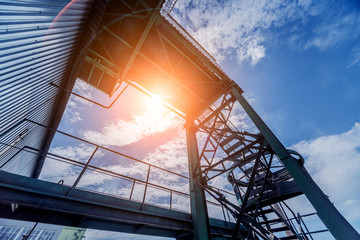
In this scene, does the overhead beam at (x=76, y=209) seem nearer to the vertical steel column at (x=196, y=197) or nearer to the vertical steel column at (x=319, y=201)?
the vertical steel column at (x=196, y=197)

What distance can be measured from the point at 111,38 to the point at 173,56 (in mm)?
2446

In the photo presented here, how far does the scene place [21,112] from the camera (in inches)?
159

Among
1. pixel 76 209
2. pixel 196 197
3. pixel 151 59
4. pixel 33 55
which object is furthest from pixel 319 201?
pixel 33 55

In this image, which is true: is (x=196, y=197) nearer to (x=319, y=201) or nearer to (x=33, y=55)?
(x=319, y=201)

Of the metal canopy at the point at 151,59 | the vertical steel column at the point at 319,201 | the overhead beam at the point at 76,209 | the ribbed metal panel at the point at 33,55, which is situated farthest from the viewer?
the metal canopy at the point at 151,59

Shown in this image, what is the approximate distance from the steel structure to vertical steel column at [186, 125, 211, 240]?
3 cm

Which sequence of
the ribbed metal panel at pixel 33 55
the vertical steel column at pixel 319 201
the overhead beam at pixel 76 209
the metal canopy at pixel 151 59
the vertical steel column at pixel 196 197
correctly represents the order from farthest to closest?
1. the metal canopy at pixel 151 59
2. the vertical steel column at pixel 196 197
3. the overhead beam at pixel 76 209
4. the ribbed metal panel at pixel 33 55
5. the vertical steel column at pixel 319 201

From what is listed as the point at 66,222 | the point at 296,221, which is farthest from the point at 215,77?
the point at 296,221

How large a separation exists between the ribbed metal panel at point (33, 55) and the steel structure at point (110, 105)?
0.02 m

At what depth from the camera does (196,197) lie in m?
5.02

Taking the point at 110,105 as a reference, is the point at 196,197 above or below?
below

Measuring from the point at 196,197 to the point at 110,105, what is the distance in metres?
4.79

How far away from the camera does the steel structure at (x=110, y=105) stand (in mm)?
2842

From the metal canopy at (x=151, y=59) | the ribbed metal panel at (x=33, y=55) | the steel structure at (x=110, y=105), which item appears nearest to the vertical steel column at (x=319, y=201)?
the steel structure at (x=110, y=105)
